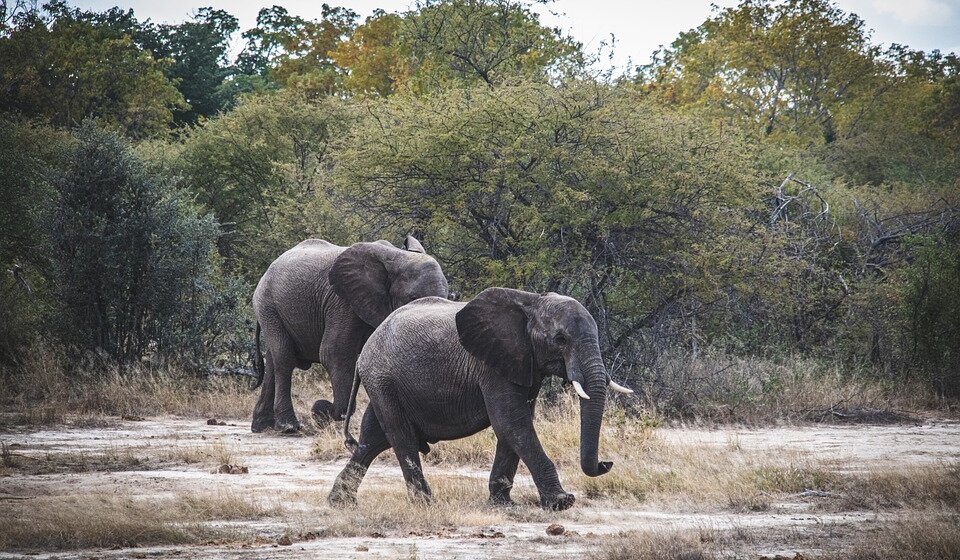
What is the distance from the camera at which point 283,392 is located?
15.6m

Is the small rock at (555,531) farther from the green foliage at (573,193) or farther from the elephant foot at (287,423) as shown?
the green foliage at (573,193)

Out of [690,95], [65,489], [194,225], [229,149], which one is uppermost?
[690,95]

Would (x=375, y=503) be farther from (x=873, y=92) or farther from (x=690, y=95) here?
(x=873, y=92)

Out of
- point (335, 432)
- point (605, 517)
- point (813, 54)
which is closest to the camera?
point (605, 517)

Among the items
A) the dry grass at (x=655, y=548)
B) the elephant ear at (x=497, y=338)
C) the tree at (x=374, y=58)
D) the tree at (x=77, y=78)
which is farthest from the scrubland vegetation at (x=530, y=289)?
the tree at (x=77, y=78)

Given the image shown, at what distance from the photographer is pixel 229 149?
31391mm

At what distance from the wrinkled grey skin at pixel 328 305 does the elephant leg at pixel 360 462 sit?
9.85ft

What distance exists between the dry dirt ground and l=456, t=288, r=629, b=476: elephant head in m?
1.12


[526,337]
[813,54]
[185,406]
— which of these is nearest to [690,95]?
[813,54]

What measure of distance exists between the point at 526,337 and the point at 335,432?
17.1 ft

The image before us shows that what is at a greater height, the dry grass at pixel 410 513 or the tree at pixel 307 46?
the tree at pixel 307 46

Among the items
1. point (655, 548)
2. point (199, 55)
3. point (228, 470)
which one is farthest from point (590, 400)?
point (199, 55)

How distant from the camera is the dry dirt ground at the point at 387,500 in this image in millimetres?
8492

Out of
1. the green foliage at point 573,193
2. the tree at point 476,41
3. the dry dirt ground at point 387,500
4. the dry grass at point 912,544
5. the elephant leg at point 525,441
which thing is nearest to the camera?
the dry grass at point 912,544
